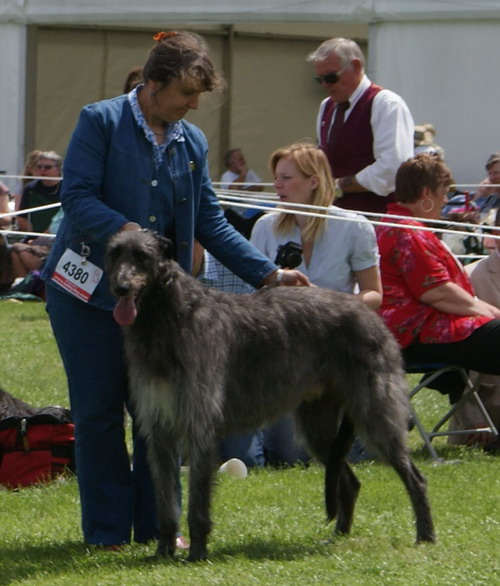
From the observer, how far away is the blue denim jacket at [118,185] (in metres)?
4.52

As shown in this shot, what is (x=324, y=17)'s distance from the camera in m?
12.7

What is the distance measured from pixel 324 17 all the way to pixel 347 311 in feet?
27.4

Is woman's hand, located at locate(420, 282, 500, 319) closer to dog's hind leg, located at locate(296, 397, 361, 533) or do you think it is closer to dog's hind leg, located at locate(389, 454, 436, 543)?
dog's hind leg, located at locate(296, 397, 361, 533)

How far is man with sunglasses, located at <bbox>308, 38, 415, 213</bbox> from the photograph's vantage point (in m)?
7.52

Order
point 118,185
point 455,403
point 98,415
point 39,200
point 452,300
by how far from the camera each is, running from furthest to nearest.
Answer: point 39,200 < point 455,403 < point 452,300 < point 98,415 < point 118,185

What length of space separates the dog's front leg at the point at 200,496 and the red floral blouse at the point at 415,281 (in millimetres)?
2443

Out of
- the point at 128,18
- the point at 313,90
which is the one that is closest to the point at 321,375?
the point at 128,18

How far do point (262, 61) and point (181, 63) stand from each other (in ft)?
45.9

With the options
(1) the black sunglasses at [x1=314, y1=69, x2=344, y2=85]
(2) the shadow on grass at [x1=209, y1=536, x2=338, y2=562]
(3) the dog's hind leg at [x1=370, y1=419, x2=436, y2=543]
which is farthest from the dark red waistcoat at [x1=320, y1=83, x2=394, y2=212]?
(2) the shadow on grass at [x1=209, y1=536, x2=338, y2=562]

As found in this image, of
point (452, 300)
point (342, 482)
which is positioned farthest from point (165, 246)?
point (452, 300)

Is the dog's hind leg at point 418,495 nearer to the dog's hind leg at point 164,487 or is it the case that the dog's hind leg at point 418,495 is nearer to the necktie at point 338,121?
the dog's hind leg at point 164,487

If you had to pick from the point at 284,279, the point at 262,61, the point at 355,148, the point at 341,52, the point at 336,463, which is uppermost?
the point at 262,61

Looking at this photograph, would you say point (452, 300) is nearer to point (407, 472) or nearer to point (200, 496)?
point (407, 472)

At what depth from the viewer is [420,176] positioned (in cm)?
677
